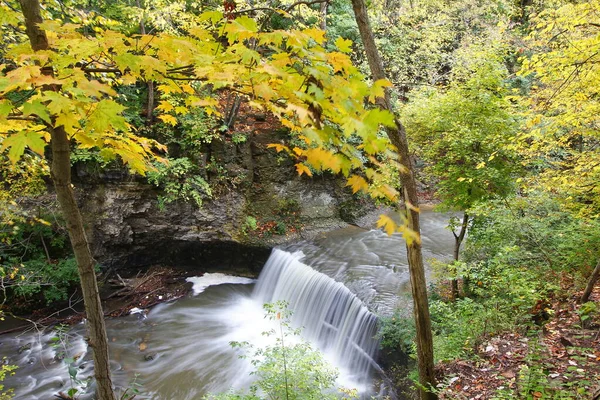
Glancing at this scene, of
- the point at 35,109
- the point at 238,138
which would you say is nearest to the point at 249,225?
the point at 238,138

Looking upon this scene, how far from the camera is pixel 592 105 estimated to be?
441 centimetres

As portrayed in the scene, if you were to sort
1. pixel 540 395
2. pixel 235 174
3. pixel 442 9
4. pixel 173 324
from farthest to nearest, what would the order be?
pixel 442 9
pixel 235 174
pixel 173 324
pixel 540 395

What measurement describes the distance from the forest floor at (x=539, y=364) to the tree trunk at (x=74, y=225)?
3.38m

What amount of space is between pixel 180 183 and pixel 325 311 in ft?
18.4

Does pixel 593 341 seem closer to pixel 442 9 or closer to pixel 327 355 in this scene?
pixel 327 355

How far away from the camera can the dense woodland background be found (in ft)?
5.16

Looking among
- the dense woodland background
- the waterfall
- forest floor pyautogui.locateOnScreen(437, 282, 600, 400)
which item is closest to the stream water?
the waterfall

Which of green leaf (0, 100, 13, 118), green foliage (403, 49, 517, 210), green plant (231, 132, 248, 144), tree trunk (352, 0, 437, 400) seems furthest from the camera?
green plant (231, 132, 248, 144)

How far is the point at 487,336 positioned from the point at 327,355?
11.7 ft

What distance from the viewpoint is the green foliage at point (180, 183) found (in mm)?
9656

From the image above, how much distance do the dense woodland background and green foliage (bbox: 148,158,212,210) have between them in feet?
0.20

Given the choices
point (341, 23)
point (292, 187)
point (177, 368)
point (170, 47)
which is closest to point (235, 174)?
point (292, 187)

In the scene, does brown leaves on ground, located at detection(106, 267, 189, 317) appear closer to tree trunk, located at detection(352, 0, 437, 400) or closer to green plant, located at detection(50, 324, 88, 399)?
green plant, located at detection(50, 324, 88, 399)

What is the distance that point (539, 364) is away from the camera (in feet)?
11.2
